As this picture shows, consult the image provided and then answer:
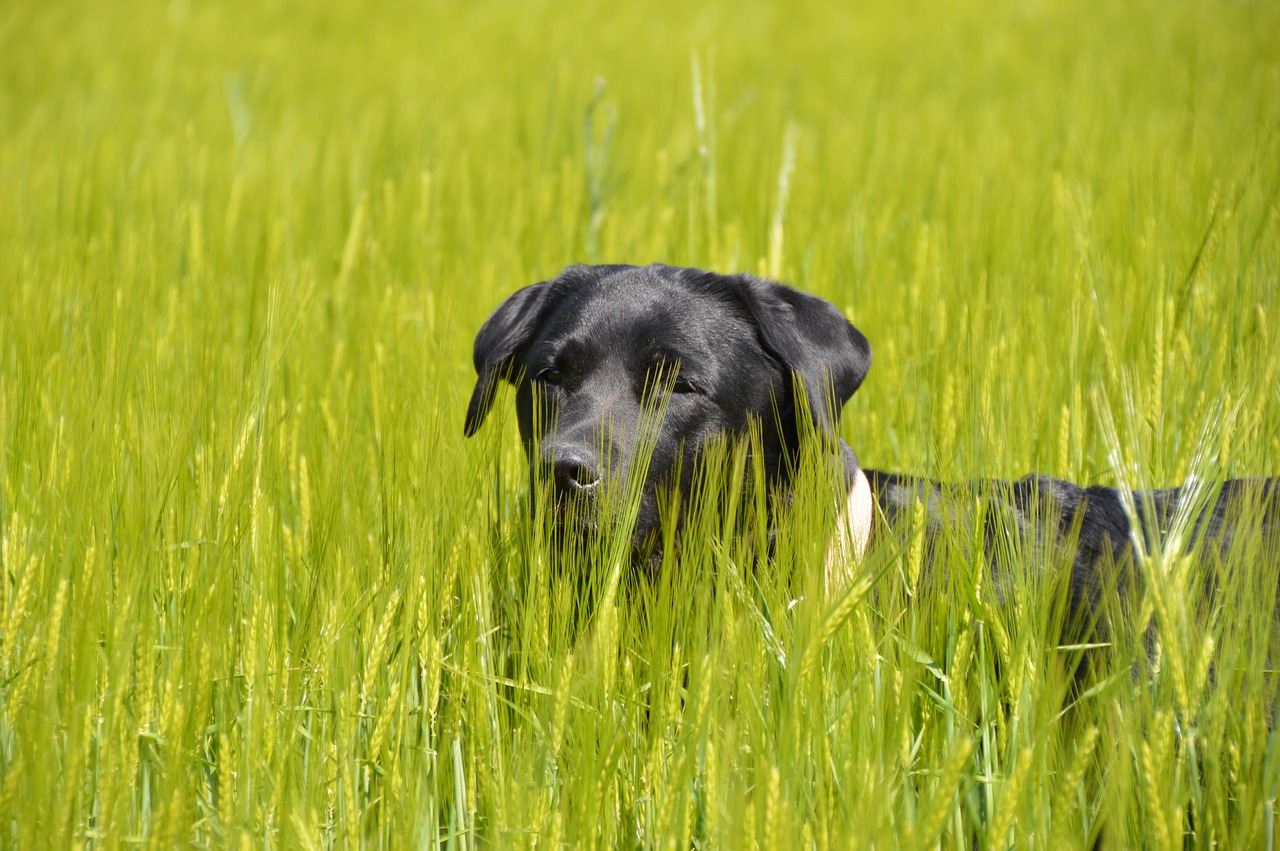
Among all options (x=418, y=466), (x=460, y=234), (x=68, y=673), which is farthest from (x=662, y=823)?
(x=460, y=234)

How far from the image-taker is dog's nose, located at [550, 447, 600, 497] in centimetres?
214

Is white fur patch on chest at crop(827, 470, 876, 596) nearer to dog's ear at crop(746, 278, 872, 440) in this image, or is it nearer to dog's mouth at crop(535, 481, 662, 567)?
dog's ear at crop(746, 278, 872, 440)

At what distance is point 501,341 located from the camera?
2.84 metres

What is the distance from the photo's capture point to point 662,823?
1493 millimetres

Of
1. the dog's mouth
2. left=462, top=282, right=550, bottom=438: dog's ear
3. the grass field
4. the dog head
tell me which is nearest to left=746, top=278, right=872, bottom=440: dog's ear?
the dog head

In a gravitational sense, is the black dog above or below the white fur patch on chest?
above

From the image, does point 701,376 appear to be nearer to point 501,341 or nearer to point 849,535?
point 501,341

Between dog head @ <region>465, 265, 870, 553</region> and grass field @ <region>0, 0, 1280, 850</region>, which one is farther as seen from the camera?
dog head @ <region>465, 265, 870, 553</region>

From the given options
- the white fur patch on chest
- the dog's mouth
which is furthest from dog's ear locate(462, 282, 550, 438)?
the white fur patch on chest

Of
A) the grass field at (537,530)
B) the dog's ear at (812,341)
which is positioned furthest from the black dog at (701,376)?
the grass field at (537,530)

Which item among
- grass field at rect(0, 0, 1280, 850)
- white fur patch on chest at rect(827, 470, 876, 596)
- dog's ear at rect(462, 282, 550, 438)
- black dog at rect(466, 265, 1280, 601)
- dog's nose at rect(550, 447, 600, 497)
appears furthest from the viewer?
dog's ear at rect(462, 282, 550, 438)

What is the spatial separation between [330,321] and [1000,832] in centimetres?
312

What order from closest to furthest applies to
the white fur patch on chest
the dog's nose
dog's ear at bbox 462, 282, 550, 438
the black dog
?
the white fur patch on chest
the dog's nose
the black dog
dog's ear at bbox 462, 282, 550, 438

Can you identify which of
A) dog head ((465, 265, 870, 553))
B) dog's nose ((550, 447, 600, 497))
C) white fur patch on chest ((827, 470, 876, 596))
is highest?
dog head ((465, 265, 870, 553))
